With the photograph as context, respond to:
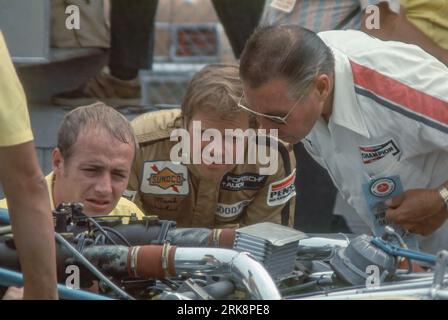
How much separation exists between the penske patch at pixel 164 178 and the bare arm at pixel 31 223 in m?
1.51

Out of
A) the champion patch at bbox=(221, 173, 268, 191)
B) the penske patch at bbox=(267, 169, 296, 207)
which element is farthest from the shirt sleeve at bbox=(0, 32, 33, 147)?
the penske patch at bbox=(267, 169, 296, 207)

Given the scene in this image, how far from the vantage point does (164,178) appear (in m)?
3.74

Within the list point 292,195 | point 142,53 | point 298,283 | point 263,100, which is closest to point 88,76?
point 142,53

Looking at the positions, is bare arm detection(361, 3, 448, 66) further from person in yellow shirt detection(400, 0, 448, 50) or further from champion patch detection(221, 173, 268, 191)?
champion patch detection(221, 173, 268, 191)

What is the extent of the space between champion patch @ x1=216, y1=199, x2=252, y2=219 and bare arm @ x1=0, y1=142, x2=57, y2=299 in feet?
5.48

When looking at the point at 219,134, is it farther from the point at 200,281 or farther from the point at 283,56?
the point at 200,281

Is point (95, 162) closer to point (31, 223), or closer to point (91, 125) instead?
point (91, 125)

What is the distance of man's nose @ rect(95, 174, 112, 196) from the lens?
3.15 m

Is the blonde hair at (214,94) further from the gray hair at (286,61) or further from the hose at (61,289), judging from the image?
the hose at (61,289)

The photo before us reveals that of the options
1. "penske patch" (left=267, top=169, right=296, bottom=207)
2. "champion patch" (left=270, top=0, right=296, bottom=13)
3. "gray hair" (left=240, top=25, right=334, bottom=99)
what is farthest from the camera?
"champion patch" (left=270, top=0, right=296, bottom=13)

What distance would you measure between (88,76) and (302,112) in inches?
86.1

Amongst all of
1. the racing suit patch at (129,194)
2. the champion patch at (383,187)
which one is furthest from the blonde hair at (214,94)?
the champion patch at (383,187)

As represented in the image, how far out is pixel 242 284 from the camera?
7.67 ft

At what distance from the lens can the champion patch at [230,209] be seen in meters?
3.86
